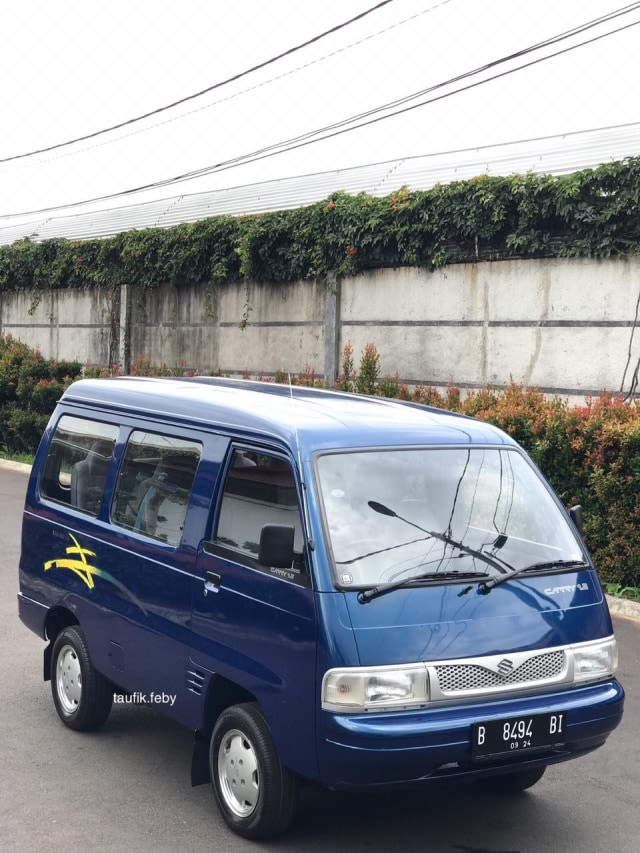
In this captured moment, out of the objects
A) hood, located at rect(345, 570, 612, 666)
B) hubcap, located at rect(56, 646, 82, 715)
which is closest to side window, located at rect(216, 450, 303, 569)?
hood, located at rect(345, 570, 612, 666)

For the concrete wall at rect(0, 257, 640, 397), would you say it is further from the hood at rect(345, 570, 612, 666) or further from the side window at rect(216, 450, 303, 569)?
the side window at rect(216, 450, 303, 569)

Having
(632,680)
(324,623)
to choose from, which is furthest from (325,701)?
(632,680)

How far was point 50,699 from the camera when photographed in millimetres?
7125

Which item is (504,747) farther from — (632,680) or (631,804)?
(632,680)

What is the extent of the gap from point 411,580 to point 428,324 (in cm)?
1053

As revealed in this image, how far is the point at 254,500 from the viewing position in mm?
5176

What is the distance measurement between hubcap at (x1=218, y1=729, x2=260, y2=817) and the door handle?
657 millimetres

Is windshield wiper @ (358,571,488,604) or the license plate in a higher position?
windshield wiper @ (358,571,488,604)

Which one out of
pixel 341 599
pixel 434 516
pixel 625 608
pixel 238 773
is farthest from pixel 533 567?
pixel 625 608

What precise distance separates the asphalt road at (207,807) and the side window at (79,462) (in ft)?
4.50

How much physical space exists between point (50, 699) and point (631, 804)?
370 centimetres

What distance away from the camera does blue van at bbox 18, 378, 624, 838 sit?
4.47 metres

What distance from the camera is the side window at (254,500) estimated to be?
500 cm

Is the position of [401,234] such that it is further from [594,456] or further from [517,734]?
[517,734]
